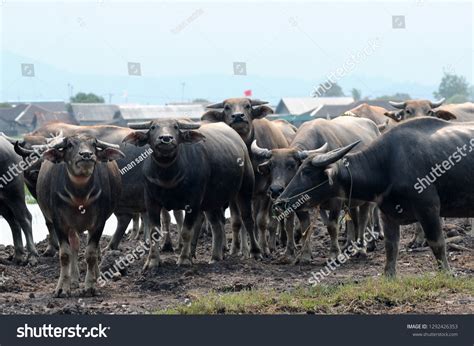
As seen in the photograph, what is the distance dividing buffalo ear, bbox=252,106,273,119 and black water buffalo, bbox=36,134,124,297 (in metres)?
4.16

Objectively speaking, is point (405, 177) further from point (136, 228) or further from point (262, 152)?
point (136, 228)

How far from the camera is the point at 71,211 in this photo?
38.9 feet

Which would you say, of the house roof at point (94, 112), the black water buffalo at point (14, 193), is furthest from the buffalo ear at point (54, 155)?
the house roof at point (94, 112)

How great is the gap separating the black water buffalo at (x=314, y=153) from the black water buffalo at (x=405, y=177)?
0.97 feet

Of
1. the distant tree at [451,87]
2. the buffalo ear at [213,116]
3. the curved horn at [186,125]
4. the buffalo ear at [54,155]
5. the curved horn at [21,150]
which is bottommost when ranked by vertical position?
the distant tree at [451,87]

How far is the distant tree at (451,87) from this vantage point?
127562 mm

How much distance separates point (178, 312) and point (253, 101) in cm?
652

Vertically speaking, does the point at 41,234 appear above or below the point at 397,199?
below

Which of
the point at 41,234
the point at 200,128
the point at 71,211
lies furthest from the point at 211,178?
the point at 41,234

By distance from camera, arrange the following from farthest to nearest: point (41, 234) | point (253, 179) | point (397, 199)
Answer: point (41, 234) < point (253, 179) < point (397, 199)

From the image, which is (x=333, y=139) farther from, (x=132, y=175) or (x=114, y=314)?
(x=114, y=314)

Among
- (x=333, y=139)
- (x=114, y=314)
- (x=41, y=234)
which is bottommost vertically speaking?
(x=41, y=234)

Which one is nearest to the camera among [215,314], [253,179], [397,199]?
[215,314]

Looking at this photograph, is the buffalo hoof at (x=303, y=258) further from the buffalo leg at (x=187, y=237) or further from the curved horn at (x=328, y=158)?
the curved horn at (x=328, y=158)
